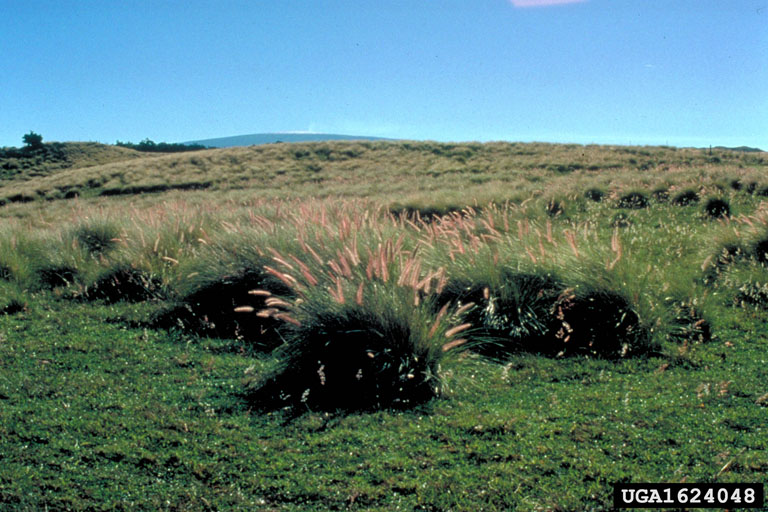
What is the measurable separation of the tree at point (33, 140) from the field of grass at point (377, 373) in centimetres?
5899

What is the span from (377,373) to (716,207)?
353 inches

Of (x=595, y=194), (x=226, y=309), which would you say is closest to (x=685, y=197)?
(x=595, y=194)

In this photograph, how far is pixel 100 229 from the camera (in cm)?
909

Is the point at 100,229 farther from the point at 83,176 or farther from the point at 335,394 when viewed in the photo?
the point at 83,176

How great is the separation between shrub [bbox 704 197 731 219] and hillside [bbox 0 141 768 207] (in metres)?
7.48

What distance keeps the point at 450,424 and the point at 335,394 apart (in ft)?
2.87

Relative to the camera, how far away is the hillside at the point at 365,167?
23188 millimetres

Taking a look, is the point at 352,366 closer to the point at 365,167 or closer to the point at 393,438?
the point at 393,438

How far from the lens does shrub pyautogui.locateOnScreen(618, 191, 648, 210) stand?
451 inches

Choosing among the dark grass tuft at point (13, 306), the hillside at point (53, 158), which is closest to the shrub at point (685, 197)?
the dark grass tuft at point (13, 306)

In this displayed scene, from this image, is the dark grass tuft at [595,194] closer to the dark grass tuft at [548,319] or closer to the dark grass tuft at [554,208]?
the dark grass tuft at [554,208]

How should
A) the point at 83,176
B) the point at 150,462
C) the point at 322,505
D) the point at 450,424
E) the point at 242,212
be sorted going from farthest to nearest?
the point at 83,176 → the point at 242,212 → the point at 450,424 → the point at 150,462 → the point at 322,505

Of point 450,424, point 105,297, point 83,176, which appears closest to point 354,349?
point 450,424

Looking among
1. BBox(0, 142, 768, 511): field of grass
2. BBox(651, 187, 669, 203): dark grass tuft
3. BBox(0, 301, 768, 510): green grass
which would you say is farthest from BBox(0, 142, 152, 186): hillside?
BBox(0, 301, 768, 510): green grass
